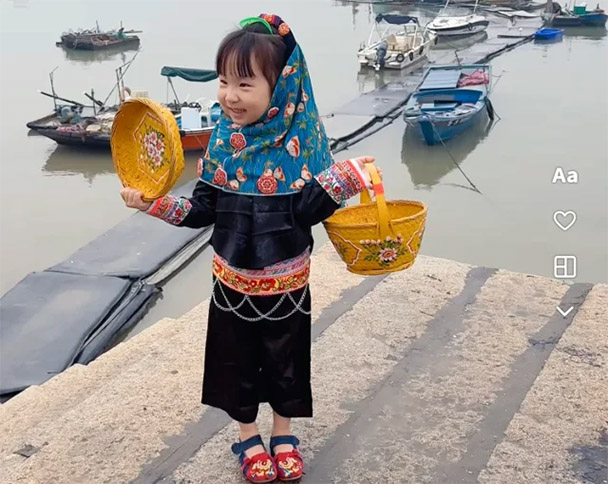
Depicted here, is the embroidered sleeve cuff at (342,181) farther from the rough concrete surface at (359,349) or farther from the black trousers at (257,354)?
the rough concrete surface at (359,349)

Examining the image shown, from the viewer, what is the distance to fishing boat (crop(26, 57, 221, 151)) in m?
11.1

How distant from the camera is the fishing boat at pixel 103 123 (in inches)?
438

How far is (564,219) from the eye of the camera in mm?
8125

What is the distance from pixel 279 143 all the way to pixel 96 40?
778 inches

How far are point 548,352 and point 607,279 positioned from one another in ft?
13.7

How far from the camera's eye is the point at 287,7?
26484mm

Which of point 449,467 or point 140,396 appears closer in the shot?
point 449,467

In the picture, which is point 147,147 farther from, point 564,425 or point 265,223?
point 564,425

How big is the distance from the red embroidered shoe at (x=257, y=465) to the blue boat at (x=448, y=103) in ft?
29.7

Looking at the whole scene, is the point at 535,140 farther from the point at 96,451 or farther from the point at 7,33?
the point at 7,33

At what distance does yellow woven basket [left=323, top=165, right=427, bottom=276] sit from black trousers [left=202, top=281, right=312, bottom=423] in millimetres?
185

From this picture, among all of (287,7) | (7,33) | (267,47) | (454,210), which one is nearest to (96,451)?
(267,47)

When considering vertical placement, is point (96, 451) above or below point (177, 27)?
above

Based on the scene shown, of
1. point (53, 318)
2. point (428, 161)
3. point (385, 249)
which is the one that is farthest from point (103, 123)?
point (385, 249)
